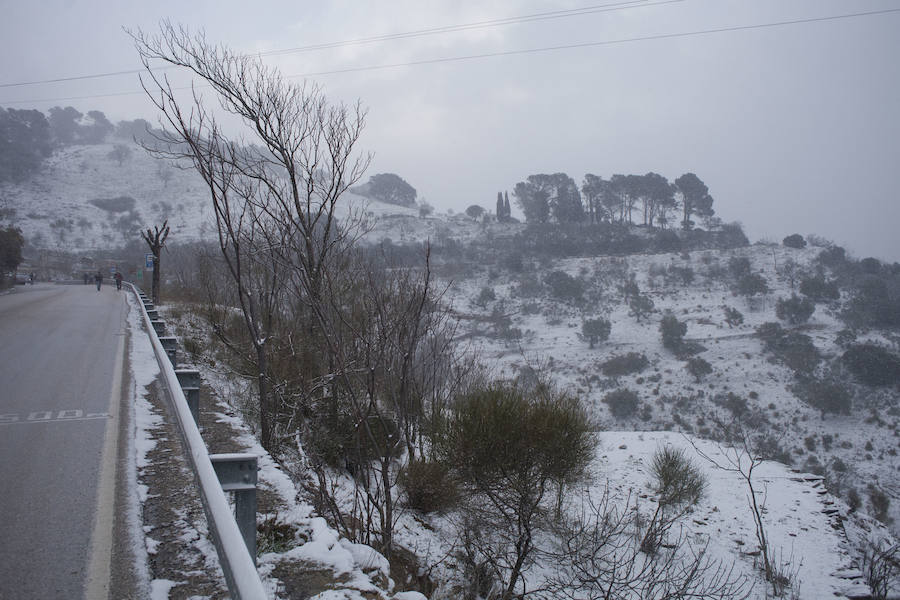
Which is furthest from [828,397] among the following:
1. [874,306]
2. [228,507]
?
[228,507]

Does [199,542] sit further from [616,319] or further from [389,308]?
[616,319]

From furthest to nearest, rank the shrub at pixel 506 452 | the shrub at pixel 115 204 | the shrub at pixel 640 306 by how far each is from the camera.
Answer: the shrub at pixel 115 204
the shrub at pixel 640 306
the shrub at pixel 506 452

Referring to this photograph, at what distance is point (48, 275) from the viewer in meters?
56.3

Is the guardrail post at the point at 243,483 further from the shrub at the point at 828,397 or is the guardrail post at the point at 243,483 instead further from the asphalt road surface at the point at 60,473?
the shrub at the point at 828,397

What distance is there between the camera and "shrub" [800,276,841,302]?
4841 cm

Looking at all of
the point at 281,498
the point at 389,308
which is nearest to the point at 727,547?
the point at 389,308

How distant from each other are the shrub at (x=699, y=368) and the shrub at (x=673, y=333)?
3.22m

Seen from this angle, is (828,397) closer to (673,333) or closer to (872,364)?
(872,364)

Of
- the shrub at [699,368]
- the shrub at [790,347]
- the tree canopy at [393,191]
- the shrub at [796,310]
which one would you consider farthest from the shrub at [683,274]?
the tree canopy at [393,191]

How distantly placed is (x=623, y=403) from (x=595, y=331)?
10.5m

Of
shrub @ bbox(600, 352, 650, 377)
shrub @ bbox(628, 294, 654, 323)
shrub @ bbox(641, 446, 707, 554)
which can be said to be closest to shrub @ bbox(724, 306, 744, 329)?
shrub @ bbox(628, 294, 654, 323)

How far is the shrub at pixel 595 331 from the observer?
45406mm

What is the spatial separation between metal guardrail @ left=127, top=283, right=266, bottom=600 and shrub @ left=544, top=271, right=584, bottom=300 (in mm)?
52987

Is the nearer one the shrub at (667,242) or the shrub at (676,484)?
the shrub at (676,484)
